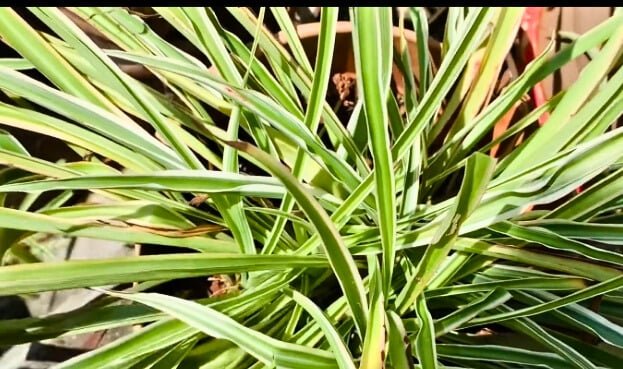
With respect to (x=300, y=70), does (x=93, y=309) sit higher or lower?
lower

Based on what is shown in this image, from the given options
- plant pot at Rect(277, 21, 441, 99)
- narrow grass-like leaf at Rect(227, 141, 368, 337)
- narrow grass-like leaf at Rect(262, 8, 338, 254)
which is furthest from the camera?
plant pot at Rect(277, 21, 441, 99)

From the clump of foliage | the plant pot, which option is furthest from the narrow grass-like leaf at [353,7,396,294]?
the plant pot

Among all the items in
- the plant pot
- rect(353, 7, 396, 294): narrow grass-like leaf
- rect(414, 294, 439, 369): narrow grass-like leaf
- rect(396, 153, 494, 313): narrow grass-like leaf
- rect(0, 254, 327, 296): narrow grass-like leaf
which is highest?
the plant pot

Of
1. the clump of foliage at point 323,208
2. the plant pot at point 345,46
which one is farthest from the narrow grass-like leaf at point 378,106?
the plant pot at point 345,46

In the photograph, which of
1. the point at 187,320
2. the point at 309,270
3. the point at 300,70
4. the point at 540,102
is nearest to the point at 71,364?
the point at 187,320

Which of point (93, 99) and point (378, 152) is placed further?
point (93, 99)

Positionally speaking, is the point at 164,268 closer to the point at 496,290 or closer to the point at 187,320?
the point at 187,320

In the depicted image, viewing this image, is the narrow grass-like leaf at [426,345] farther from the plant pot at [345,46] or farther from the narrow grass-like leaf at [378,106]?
the plant pot at [345,46]

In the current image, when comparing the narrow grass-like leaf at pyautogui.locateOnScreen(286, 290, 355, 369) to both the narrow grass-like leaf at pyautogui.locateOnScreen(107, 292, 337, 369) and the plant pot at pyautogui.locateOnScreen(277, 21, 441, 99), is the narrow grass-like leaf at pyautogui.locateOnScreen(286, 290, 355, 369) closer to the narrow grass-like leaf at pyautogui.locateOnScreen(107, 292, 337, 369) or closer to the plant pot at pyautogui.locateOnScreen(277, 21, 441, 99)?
the narrow grass-like leaf at pyautogui.locateOnScreen(107, 292, 337, 369)
